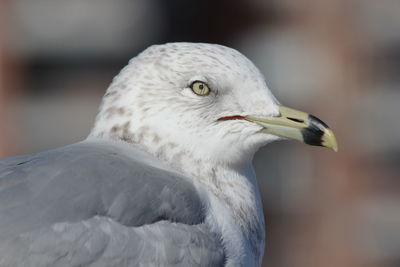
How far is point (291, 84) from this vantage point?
4.88m

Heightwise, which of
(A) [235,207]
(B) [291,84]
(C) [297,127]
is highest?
(C) [297,127]

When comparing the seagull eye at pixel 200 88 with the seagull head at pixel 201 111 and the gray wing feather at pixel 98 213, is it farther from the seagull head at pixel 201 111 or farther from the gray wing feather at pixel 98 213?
the gray wing feather at pixel 98 213

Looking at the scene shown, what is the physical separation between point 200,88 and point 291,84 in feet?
9.72

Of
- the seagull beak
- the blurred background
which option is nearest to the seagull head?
the seagull beak

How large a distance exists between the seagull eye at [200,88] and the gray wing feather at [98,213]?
181 millimetres

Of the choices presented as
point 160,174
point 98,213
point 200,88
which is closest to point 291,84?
point 200,88

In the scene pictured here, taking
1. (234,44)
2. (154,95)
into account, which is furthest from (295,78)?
(154,95)

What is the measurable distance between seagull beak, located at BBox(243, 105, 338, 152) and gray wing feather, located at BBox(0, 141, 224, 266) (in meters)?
0.19

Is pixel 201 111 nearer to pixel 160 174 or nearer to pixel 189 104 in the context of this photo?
pixel 189 104

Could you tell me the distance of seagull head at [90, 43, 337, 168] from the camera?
74.5 inches

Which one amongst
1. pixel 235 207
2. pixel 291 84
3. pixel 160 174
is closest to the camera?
pixel 160 174

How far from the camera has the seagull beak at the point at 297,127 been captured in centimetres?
190

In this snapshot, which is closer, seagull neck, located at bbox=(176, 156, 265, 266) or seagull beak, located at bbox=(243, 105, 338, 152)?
seagull neck, located at bbox=(176, 156, 265, 266)

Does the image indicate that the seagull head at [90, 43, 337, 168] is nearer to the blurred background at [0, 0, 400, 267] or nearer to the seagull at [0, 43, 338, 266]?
the seagull at [0, 43, 338, 266]
